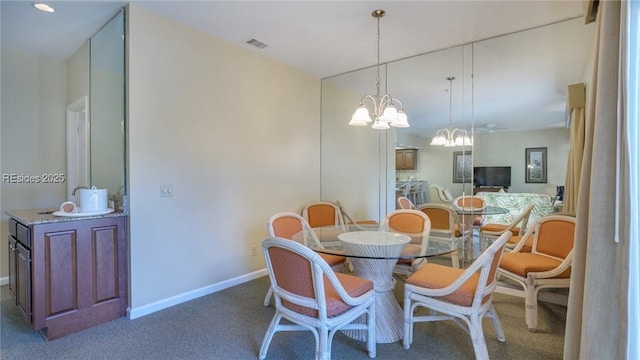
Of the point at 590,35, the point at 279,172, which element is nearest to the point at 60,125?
the point at 279,172

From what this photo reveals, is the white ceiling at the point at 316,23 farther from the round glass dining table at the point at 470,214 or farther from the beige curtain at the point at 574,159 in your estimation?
the round glass dining table at the point at 470,214

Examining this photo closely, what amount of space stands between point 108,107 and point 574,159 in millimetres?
4640

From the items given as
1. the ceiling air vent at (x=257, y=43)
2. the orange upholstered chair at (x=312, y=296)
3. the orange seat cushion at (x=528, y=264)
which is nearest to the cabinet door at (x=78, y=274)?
the orange upholstered chair at (x=312, y=296)

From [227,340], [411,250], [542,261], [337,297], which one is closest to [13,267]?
[227,340]

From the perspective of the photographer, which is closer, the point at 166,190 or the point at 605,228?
the point at 605,228

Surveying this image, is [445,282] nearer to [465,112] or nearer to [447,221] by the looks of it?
[447,221]

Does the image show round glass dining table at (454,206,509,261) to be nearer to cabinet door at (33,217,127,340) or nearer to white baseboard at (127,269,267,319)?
white baseboard at (127,269,267,319)

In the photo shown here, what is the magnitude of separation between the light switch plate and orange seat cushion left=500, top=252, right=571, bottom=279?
3.10m

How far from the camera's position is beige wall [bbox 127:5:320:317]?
8.80 ft

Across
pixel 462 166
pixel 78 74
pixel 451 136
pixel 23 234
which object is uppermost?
pixel 78 74

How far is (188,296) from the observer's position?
301 centimetres

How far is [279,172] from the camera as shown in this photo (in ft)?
13.0

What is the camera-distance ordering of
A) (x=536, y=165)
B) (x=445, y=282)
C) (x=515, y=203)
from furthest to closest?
(x=515, y=203), (x=536, y=165), (x=445, y=282)

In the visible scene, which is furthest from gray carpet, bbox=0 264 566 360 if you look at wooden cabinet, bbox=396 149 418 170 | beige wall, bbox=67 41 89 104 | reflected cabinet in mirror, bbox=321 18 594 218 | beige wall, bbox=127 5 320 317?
beige wall, bbox=67 41 89 104
